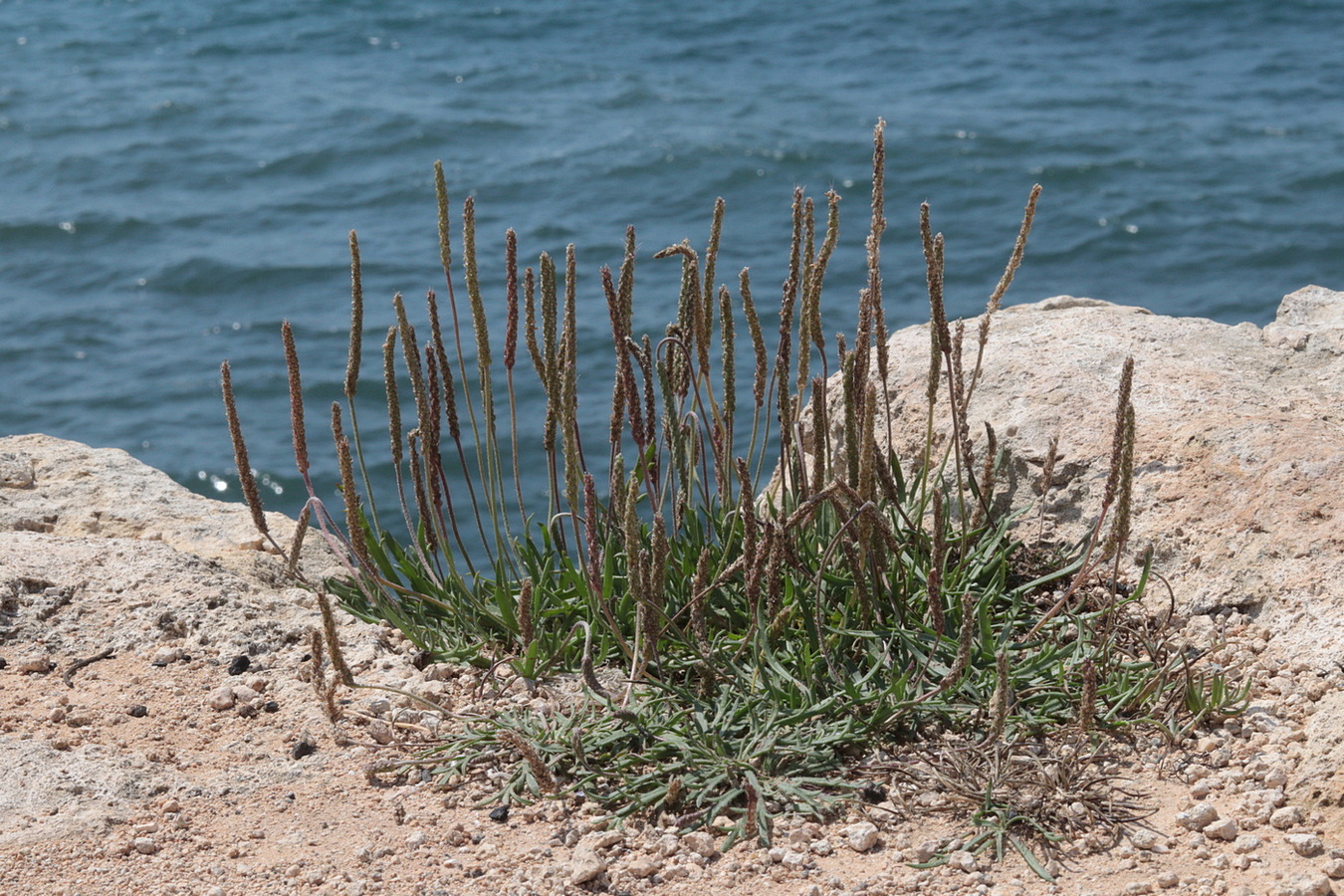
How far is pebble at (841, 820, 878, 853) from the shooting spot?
2.53 metres

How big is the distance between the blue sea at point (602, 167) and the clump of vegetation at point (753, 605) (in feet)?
16.3

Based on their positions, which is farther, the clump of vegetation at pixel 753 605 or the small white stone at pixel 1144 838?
the clump of vegetation at pixel 753 605

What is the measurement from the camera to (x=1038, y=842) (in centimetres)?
252

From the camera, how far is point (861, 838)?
2525 millimetres

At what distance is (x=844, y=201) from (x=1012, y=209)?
4.43 feet

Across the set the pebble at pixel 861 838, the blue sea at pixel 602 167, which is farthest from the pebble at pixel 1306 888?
the blue sea at pixel 602 167

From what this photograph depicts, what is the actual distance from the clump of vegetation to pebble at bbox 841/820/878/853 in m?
0.10

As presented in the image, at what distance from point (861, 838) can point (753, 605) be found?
1.60 feet

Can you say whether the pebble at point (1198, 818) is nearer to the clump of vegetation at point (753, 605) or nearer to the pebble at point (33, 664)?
the clump of vegetation at point (753, 605)

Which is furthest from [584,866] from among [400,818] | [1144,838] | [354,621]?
[354,621]

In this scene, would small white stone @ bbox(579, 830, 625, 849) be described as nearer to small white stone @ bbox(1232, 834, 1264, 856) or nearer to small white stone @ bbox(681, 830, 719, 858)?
small white stone @ bbox(681, 830, 719, 858)

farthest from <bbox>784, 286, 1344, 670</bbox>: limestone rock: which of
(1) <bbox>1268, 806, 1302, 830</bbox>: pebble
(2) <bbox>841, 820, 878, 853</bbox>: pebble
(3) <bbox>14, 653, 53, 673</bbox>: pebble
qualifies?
(3) <bbox>14, 653, 53, 673</bbox>: pebble

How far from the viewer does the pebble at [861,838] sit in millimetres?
2525

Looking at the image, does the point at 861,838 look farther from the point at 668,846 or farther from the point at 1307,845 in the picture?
the point at 1307,845
